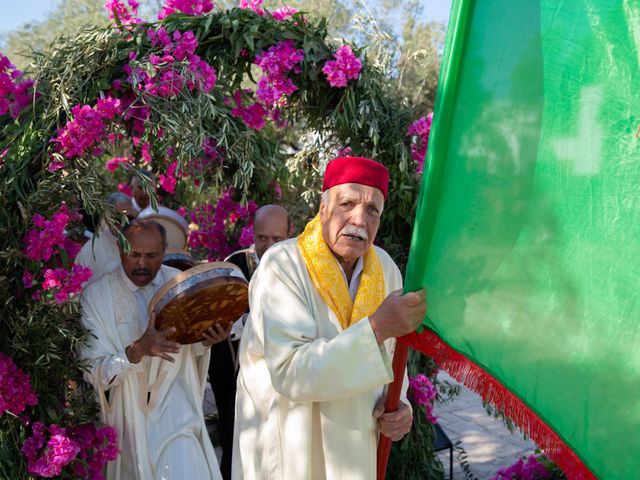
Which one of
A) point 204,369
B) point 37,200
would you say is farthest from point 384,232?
point 37,200

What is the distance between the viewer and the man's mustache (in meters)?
3.30

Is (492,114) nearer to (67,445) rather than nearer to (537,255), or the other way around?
(537,255)

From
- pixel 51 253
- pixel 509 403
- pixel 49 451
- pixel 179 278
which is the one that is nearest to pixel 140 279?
pixel 179 278

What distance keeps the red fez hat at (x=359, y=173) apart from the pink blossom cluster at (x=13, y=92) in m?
2.26

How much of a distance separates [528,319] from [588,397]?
312mm

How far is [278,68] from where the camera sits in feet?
16.8

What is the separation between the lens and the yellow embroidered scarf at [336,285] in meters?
3.35

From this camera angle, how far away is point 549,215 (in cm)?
271

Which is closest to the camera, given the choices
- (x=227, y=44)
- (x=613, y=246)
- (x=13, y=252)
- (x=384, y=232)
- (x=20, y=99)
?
(x=613, y=246)

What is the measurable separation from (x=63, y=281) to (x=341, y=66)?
2.13m

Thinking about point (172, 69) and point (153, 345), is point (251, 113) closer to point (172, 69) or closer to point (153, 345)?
point (172, 69)

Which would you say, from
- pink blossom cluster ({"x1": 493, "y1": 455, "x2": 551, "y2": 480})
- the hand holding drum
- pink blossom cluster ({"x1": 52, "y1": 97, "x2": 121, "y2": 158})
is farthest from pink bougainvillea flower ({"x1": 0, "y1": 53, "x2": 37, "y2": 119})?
pink blossom cluster ({"x1": 493, "y1": 455, "x2": 551, "y2": 480})

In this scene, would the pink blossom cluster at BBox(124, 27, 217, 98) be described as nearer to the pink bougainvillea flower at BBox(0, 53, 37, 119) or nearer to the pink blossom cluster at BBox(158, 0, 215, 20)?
the pink blossom cluster at BBox(158, 0, 215, 20)

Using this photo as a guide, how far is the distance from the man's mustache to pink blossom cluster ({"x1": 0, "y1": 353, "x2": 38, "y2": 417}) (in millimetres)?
2192
